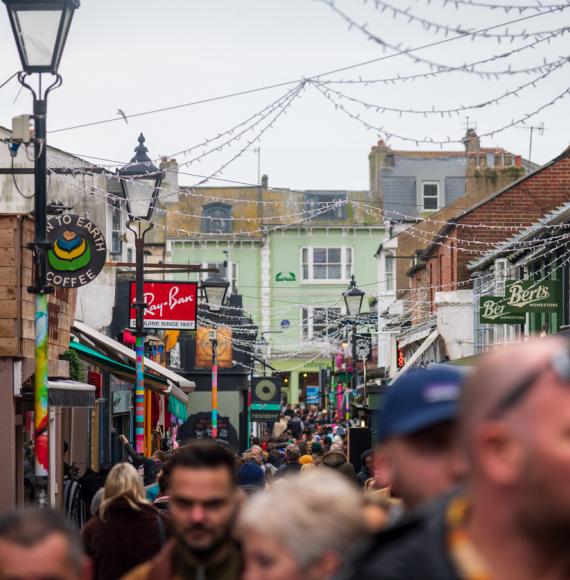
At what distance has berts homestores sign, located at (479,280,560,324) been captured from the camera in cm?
2566

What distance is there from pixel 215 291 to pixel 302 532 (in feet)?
91.4

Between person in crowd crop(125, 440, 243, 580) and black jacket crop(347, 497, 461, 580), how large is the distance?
2.21m

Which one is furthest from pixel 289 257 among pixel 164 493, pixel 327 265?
pixel 164 493

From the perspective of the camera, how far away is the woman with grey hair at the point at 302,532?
3.21 metres

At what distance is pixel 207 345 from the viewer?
134 feet

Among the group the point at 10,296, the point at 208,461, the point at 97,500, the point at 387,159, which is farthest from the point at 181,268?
the point at 387,159

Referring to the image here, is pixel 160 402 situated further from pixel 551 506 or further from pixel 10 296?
pixel 551 506

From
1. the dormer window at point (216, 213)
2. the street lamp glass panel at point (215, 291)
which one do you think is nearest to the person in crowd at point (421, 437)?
the street lamp glass panel at point (215, 291)

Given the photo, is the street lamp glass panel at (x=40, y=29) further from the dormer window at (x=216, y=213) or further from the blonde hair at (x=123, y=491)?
the dormer window at (x=216, y=213)

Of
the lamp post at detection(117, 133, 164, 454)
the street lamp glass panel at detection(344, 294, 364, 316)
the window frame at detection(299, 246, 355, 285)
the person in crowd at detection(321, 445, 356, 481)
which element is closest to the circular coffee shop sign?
the lamp post at detection(117, 133, 164, 454)

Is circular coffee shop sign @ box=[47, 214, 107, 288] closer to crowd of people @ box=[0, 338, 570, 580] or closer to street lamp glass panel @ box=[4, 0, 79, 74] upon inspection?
street lamp glass panel @ box=[4, 0, 79, 74]

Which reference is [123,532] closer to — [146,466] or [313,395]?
[146,466]

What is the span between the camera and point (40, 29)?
→ 1103cm

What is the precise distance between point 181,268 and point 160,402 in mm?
8746
